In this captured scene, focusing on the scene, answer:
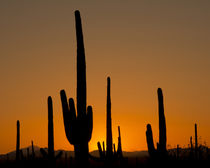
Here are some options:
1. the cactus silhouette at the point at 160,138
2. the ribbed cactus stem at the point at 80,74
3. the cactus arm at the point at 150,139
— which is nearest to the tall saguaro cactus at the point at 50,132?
the cactus silhouette at the point at 160,138

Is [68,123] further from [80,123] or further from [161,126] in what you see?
[161,126]

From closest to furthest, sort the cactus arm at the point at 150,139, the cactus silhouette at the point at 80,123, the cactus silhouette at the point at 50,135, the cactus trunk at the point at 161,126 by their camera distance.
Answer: the cactus silhouette at the point at 80,123
the cactus arm at the point at 150,139
the cactus trunk at the point at 161,126
the cactus silhouette at the point at 50,135

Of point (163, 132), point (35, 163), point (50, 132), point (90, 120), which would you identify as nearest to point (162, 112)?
point (163, 132)

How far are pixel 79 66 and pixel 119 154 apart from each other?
29.1 feet

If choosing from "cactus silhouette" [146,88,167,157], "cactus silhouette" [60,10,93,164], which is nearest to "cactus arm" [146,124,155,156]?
"cactus silhouette" [146,88,167,157]

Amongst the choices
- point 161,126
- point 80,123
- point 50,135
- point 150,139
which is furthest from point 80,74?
point 50,135

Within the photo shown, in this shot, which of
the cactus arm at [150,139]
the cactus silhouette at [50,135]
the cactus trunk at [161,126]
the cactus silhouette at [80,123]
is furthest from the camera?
the cactus silhouette at [50,135]

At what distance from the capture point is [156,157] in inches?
545

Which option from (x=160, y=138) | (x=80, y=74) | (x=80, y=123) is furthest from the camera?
(x=160, y=138)

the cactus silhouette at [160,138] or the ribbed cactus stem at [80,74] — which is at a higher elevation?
the ribbed cactus stem at [80,74]

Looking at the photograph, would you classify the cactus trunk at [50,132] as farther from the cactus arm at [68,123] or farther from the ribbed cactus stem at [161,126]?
the cactus arm at [68,123]

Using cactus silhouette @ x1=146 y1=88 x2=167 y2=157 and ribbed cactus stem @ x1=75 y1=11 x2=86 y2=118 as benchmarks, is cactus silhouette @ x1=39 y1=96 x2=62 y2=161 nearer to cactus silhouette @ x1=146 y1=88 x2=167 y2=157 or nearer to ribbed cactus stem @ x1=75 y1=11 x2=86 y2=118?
cactus silhouette @ x1=146 y1=88 x2=167 y2=157

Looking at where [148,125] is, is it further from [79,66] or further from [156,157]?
[79,66]

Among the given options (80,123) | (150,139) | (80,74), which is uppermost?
(80,74)
